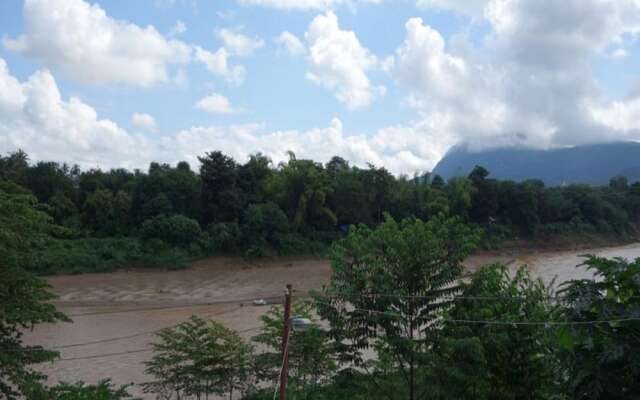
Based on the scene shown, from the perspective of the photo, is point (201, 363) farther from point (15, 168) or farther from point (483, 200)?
point (483, 200)

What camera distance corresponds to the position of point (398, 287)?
9797 millimetres

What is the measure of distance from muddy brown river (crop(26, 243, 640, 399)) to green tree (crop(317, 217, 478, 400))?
428 centimetres

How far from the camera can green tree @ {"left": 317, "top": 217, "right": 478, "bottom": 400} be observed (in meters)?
9.45

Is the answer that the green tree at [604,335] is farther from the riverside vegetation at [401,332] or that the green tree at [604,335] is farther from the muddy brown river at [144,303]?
the muddy brown river at [144,303]

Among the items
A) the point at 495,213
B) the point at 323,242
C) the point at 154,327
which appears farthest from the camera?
the point at 495,213

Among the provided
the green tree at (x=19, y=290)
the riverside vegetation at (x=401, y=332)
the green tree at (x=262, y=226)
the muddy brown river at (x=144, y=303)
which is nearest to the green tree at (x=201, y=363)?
the riverside vegetation at (x=401, y=332)

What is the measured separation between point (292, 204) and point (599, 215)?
137 ft

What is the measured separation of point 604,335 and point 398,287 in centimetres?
425

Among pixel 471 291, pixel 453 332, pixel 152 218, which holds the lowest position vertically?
pixel 453 332

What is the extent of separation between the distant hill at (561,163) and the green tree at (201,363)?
146 metres

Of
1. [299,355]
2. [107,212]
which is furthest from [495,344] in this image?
[107,212]

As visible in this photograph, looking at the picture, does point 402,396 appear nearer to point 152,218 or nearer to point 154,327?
point 154,327

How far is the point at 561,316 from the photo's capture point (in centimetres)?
650

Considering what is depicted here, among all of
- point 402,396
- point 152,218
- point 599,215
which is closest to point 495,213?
point 599,215
